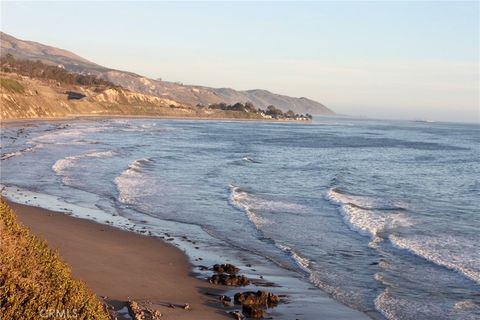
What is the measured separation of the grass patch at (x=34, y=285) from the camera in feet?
22.2

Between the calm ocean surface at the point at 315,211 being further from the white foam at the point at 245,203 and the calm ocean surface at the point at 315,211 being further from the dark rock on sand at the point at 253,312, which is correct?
the dark rock on sand at the point at 253,312

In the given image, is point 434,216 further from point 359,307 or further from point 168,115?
point 168,115

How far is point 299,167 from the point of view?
40938mm

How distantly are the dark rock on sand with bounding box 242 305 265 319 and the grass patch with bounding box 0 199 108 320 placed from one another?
3818 mm

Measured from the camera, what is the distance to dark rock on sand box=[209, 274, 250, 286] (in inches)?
509

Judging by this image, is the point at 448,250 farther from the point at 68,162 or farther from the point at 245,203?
the point at 68,162

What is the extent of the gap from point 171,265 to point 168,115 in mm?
156235

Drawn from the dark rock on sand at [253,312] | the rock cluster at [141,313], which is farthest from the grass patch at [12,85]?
the dark rock on sand at [253,312]

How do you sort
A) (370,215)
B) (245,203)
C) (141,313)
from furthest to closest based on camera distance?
(245,203) < (370,215) < (141,313)

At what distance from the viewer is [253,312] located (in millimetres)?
10836

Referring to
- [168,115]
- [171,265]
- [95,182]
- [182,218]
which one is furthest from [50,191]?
[168,115]

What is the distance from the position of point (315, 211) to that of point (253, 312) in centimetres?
1258

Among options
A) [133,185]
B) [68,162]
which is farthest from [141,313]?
[68,162]

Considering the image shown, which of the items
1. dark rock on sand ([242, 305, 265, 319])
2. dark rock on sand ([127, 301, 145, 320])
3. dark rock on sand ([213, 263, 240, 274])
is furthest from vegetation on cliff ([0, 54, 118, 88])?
dark rock on sand ([242, 305, 265, 319])
